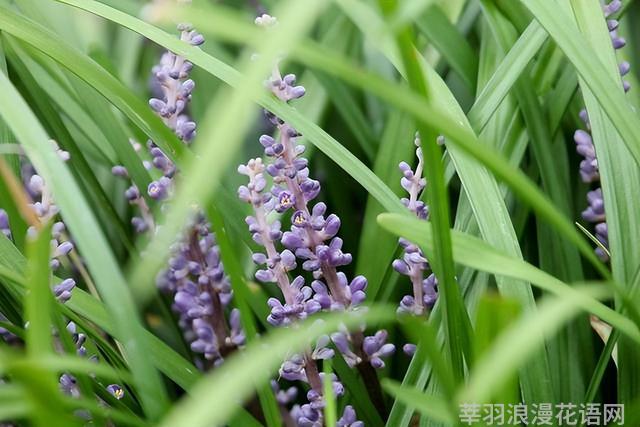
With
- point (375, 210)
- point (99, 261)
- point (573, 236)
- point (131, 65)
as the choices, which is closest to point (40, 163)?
point (99, 261)

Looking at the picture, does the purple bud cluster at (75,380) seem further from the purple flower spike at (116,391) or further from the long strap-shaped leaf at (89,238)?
the long strap-shaped leaf at (89,238)

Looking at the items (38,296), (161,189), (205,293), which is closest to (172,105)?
(161,189)

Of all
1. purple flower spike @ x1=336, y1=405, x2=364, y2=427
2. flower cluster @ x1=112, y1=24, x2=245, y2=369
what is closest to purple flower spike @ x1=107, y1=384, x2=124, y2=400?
flower cluster @ x1=112, y1=24, x2=245, y2=369

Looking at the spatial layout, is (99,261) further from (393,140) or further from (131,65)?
(131,65)

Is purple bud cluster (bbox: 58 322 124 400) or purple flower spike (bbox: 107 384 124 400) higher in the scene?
purple bud cluster (bbox: 58 322 124 400)

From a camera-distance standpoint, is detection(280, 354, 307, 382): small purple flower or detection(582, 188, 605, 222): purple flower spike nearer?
detection(280, 354, 307, 382): small purple flower

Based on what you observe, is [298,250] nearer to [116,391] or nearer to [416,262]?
[416,262]

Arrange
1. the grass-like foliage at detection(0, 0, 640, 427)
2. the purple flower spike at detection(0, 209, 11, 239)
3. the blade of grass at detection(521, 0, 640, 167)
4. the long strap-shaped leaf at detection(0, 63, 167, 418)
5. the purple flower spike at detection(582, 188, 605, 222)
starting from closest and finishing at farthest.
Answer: the grass-like foliage at detection(0, 0, 640, 427)
the long strap-shaped leaf at detection(0, 63, 167, 418)
the blade of grass at detection(521, 0, 640, 167)
the purple flower spike at detection(0, 209, 11, 239)
the purple flower spike at detection(582, 188, 605, 222)

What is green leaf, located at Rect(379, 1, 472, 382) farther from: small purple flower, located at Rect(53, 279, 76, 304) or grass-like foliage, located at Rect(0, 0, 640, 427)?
small purple flower, located at Rect(53, 279, 76, 304)
